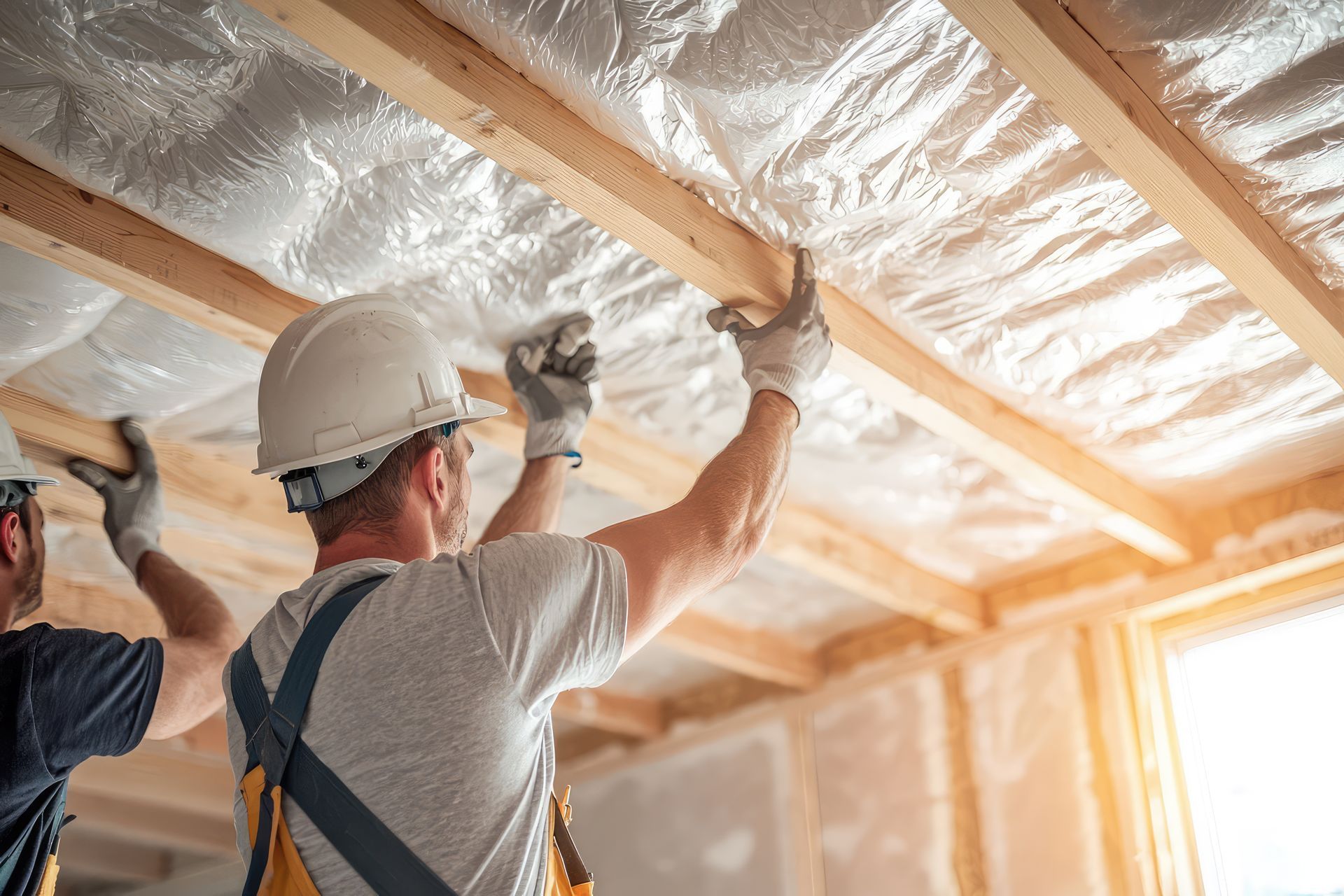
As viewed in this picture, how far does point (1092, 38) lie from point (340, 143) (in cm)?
131

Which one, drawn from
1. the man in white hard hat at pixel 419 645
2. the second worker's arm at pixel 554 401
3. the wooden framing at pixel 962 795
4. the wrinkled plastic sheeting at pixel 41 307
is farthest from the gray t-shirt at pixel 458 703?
the wooden framing at pixel 962 795

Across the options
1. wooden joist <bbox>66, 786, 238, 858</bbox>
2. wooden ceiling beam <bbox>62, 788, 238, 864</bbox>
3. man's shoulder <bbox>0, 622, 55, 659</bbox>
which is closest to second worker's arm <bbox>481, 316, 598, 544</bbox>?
man's shoulder <bbox>0, 622, 55, 659</bbox>

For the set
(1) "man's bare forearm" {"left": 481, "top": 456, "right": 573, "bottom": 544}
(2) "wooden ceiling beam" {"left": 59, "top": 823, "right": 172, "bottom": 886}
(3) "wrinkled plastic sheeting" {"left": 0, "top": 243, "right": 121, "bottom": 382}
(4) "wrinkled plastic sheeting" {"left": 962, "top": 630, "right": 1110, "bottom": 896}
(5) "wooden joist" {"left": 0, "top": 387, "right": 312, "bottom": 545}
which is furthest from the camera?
(2) "wooden ceiling beam" {"left": 59, "top": 823, "right": 172, "bottom": 886}

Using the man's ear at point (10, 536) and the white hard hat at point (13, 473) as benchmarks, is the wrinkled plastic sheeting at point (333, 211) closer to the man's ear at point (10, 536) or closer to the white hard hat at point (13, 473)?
the white hard hat at point (13, 473)

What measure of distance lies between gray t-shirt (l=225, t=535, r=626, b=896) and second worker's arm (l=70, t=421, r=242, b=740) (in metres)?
0.72

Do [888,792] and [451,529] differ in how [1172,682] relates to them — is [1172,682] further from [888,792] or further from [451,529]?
[451,529]

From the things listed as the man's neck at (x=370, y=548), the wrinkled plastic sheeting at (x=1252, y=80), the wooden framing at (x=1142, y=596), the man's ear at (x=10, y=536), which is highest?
the wrinkled plastic sheeting at (x=1252, y=80)

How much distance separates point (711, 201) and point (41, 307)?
1387mm

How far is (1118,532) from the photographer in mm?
3129

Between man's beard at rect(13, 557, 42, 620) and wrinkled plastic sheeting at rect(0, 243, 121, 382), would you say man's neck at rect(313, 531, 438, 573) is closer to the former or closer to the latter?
man's beard at rect(13, 557, 42, 620)

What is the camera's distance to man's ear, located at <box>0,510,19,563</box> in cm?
206

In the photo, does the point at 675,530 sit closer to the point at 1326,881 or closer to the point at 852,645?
the point at 1326,881

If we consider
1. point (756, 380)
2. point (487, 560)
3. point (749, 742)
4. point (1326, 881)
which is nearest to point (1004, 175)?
point (756, 380)

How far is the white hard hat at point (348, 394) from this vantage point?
156cm
